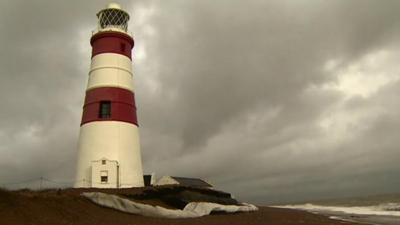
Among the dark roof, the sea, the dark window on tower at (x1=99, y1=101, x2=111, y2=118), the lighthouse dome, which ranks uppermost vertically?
the lighthouse dome

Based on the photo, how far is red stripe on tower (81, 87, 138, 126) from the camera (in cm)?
2372

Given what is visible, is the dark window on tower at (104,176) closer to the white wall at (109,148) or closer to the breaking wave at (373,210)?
the white wall at (109,148)

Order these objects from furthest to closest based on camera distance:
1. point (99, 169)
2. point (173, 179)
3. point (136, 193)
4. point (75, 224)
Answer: point (173, 179) → point (99, 169) → point (136, 193) → point (75, 224)

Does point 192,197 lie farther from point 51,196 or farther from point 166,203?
point 51,196

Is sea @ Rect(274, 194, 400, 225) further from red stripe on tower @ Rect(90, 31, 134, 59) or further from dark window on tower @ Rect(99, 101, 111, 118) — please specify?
red stripe on tower @ Rect(90, 31, 134, 59)

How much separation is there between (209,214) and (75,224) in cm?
970

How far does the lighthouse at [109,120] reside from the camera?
23.3 meters

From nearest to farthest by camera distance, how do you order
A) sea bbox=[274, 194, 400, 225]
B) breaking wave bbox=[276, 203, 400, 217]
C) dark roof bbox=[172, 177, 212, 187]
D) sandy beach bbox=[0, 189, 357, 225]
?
sandy beach bbox=[0, 189, 357, 225] → sea bbox=[274, 194, 400, 225] → dark roof bbox=[172, 177, 212, 187] → breaking wave bbox=[276, 203, 400, 217]

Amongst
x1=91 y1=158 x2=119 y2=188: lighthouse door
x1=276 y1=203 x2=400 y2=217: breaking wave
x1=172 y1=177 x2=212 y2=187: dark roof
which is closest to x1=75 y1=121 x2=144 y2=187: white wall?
x1=91 y1=158 x2=119 y2=188: lighthouse door

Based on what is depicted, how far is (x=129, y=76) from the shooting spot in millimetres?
25438

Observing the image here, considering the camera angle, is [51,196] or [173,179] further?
[173,179]

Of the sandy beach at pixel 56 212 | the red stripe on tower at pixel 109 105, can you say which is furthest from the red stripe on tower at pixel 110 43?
the sandy beach at pixel 56 212

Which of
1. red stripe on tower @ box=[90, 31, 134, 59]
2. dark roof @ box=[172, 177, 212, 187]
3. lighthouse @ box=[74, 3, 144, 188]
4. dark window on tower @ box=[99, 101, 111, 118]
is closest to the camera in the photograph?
lighthouse @ box=[74, 3, 144, 188]

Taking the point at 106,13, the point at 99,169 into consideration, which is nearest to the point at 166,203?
the point at 99,169
